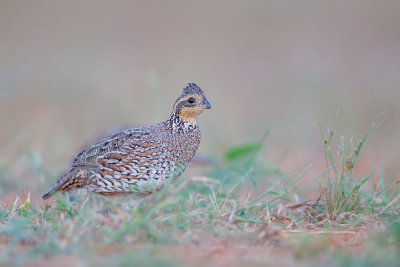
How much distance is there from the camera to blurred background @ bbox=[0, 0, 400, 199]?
368 inches

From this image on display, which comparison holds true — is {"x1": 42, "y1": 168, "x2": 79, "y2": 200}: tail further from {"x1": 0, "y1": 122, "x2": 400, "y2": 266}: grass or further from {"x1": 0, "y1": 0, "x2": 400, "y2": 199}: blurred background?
{"x1": 0, "y1": 0, "x2": 400, "y2": 199}: blurred background

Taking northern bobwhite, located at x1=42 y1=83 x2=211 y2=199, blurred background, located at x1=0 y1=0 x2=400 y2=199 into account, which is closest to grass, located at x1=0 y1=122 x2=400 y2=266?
northern bobwhite, located at x1=42 y1=83 x2=211 y2=199

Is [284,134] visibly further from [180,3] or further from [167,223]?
[180,3]

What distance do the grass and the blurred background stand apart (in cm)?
161

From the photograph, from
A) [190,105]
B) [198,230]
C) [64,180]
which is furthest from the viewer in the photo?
[190,105]

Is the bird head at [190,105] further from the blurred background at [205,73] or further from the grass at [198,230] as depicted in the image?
the grass at [198,230]

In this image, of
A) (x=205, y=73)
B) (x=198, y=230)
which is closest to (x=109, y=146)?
(x=198, y=230)

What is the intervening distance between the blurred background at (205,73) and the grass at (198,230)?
1.61m

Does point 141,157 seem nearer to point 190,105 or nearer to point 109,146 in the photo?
point 109,146

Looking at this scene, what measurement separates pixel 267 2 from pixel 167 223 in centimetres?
1803

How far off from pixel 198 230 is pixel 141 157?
1315mm

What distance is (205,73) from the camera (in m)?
15.7

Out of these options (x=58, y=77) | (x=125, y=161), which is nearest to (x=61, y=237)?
→ (x=125, y=161)

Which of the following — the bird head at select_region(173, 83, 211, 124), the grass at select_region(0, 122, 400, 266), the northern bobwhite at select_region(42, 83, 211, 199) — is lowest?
the grass at select_region(0, 122, 400, 266)
